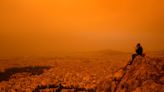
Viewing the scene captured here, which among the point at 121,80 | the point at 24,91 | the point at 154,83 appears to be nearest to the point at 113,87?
the point at 121,80

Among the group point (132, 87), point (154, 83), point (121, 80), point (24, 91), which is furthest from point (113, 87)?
point (24, 91)

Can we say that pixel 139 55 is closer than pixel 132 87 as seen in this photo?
No

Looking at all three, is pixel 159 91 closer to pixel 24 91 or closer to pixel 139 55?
pixel 139 55

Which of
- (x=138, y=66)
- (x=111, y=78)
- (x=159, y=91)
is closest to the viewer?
(x=159, y=91)

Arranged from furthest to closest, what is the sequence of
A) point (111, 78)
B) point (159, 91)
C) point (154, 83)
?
point (111, 78) < point (154, 83) < point (159, 91)

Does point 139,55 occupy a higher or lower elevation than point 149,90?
higher

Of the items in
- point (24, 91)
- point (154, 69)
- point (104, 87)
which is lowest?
point (24, 91)

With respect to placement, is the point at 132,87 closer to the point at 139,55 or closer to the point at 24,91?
the point at 139,55
